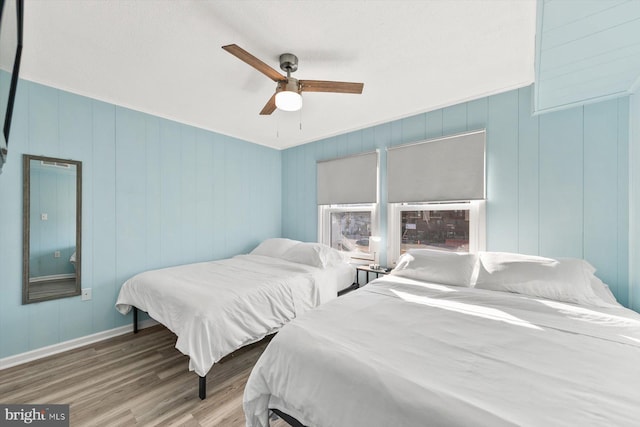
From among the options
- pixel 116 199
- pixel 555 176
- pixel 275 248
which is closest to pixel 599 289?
pixel 555 176

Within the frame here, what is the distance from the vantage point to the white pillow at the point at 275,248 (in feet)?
11.5

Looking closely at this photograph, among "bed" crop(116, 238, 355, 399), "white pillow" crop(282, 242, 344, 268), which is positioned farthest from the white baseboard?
"white pillow" crop(282, 242, 344, 268)

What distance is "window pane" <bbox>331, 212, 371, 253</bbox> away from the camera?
11.6ft

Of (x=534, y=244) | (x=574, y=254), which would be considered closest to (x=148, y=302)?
(x=534, y=244)

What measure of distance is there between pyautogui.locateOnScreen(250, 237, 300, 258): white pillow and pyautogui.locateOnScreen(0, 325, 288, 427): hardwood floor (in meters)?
1.24

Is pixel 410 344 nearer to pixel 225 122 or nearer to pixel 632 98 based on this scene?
pixel 632 98

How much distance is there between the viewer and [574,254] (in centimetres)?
216

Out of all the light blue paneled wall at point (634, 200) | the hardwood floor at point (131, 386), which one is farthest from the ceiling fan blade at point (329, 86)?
the hardwood floor at point (131, 386)

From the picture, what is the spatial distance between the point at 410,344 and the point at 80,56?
2975 millimetres

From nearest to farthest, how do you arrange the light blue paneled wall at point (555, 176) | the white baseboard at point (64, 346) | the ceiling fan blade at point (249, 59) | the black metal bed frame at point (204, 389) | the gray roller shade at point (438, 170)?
the black metal bed frame at point (204, 389) → the ceiling fan blade at point (249, 59) → the light blue paneled wall at point (555, 176) → the white baseboard at point (64, 346) → the gray roller shade at point (438, 170)

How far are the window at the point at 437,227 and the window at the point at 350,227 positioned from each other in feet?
1.01

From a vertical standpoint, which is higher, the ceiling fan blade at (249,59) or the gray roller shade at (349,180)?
the ceiling fan blade at (249,59)

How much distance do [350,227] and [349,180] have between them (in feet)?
2.19

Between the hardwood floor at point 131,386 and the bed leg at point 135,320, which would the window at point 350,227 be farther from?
the bed leg at point 135,320
